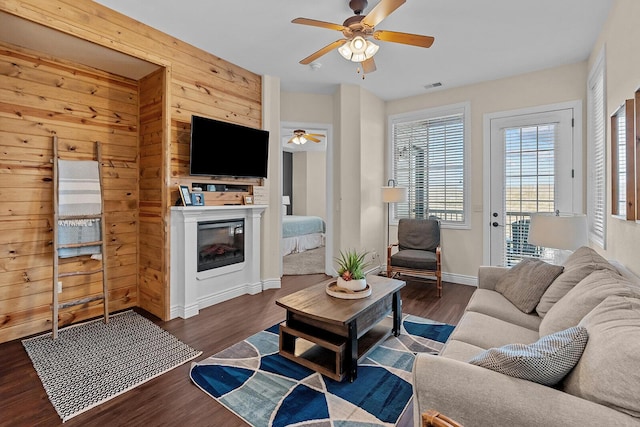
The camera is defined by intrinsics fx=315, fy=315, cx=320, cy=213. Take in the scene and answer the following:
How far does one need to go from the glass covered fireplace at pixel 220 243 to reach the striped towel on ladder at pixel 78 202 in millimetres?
999

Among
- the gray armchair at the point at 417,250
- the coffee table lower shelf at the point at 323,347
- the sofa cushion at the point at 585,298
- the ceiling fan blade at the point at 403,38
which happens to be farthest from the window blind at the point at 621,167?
the coffee table lower shelf at the point at 323,347

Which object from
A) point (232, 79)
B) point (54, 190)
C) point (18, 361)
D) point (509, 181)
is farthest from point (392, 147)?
point (18, 361)

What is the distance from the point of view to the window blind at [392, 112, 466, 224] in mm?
4680

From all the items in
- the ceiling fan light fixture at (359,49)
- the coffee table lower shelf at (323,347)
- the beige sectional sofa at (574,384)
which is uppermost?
the ceiling fan light fixture at (359,49)

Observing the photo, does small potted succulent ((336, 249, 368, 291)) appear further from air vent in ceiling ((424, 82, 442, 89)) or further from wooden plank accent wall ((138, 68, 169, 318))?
air vent in ceiling ((424, 82, 442, 89))

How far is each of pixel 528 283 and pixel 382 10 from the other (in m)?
2.28

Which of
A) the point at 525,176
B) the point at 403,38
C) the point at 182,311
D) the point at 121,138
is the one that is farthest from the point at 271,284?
the point at 525,176

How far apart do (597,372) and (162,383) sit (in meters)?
2.37

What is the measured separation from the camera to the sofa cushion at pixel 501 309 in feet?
7.02

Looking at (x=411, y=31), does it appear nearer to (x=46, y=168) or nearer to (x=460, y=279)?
(x=460, y=279)

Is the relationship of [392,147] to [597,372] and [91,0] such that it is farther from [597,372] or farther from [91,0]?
[597,372]

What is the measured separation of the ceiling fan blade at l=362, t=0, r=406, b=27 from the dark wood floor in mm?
2801

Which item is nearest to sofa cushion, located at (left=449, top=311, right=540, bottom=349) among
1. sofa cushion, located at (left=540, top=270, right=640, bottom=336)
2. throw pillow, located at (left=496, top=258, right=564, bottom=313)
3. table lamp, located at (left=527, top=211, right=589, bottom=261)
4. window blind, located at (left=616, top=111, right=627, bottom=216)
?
sofa cushion, located at (left=540, top=270, right=640, bottom=336)

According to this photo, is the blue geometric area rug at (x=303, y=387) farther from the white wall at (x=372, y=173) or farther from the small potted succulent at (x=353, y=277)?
the white wall at (x=372, y=173)
